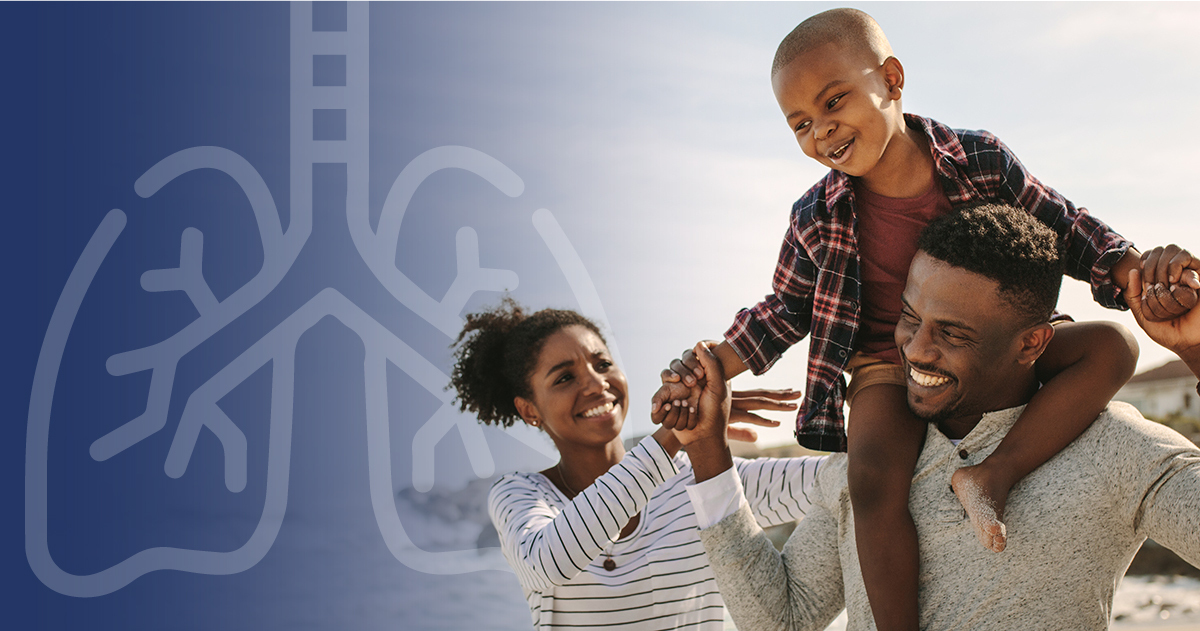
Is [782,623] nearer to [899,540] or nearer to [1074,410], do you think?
[899,540]

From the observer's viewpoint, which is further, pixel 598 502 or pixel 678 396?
pixel 598 502

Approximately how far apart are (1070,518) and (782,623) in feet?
2.01

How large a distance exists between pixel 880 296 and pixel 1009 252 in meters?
0.34

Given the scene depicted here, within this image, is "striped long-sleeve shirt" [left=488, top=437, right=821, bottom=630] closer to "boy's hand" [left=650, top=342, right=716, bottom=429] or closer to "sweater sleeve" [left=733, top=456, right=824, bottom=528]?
"sweater sleeve" [left=733, top=456, right=824, bottom=528]

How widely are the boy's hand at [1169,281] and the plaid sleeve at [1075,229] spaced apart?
10 cm

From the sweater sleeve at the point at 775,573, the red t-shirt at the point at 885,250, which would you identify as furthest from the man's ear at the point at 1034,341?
the sweater sleeve at the point at 775,573

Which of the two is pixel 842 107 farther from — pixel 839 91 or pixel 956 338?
pixel 956 338

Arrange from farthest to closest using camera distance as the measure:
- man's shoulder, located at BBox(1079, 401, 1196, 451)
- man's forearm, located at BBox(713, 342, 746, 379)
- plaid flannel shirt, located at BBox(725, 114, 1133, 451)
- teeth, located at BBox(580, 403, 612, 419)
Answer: teeth, located at BBox(580, 403, 612, 419) < man's forearm, located at BBox(713, 342, 746, 379) < plaid flannel shirt, located at BBox(725, 114, 1133, 451) < man's shoulder, located at BBox(1079, 401, 1196, 451)

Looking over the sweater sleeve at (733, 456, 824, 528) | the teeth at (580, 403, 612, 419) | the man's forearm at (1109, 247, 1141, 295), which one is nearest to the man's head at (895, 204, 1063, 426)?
the man's forearm at (1109, 247, 1141, 295)

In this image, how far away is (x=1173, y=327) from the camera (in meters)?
1.67

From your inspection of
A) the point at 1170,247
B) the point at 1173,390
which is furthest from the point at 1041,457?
the point at 1173,390

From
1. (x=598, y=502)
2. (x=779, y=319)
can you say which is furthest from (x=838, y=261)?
(x=598, y=502)

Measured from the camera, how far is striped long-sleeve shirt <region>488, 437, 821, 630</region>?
226 centimetres

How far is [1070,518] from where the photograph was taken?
1583mm
